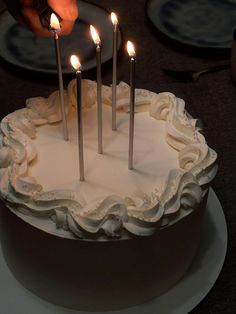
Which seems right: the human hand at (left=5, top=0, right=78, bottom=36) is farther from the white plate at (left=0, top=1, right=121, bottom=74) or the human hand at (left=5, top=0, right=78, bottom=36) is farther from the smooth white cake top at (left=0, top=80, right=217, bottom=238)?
the white plate at (left=0, top=1, right=121, bottom=74)

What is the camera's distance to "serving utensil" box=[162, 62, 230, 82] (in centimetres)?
185

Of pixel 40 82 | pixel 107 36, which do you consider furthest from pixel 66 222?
pixel 107 36

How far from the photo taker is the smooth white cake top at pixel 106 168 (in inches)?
41.4

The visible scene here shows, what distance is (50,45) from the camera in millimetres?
1857

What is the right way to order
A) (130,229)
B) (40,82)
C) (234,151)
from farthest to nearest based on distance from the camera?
(40,82) < (234,151) < (130,229)

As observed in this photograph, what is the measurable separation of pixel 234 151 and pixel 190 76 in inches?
13.8

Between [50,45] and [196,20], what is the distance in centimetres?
51

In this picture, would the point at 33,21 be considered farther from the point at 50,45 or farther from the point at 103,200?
the point at 50,45

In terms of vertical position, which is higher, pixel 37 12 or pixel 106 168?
pixel 37 12

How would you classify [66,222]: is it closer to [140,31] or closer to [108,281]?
[108,281]

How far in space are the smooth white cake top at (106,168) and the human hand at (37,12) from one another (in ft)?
0.48

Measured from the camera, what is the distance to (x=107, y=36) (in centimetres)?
187

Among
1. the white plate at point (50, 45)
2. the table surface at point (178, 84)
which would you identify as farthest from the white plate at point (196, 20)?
the white plate at point (50, 45)

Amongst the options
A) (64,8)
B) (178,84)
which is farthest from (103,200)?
(178,84)
